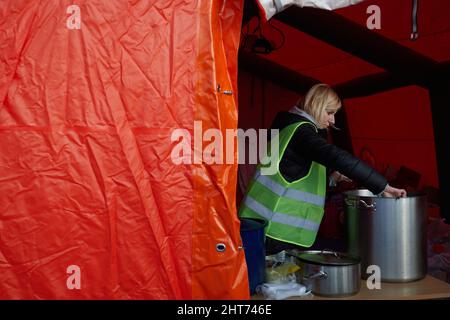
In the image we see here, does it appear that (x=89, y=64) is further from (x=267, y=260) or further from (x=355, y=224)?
(x=355, y=224)

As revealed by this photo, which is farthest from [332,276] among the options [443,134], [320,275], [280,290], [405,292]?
[443,134]

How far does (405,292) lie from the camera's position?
1.88m

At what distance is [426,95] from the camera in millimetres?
3771

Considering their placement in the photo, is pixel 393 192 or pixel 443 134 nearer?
pixel 393 192

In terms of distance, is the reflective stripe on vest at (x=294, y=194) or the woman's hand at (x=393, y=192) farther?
the reflective stripe on vest at (x=294, y=194)

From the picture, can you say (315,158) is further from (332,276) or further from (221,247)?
(221,247)

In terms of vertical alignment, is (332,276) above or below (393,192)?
below

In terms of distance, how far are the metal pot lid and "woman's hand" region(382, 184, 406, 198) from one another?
288 millimetres

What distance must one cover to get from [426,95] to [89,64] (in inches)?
111

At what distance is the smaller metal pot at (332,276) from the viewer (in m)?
1.82

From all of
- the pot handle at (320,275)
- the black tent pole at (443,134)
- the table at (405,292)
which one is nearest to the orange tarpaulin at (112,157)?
the pot handle at (320,275)

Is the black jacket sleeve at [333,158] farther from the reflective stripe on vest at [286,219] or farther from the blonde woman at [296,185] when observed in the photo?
the reflective stripe on vest at [286,219]

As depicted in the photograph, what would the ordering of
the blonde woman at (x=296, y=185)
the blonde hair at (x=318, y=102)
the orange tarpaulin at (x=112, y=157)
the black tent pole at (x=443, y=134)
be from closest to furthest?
the orange tarpaulin at (x=112, y=157), the blonde woman at (x=296, y=185), the blonde hair at (x=318, y=102), the black tent pole at (x=443, y=134)

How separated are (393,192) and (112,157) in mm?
1070
